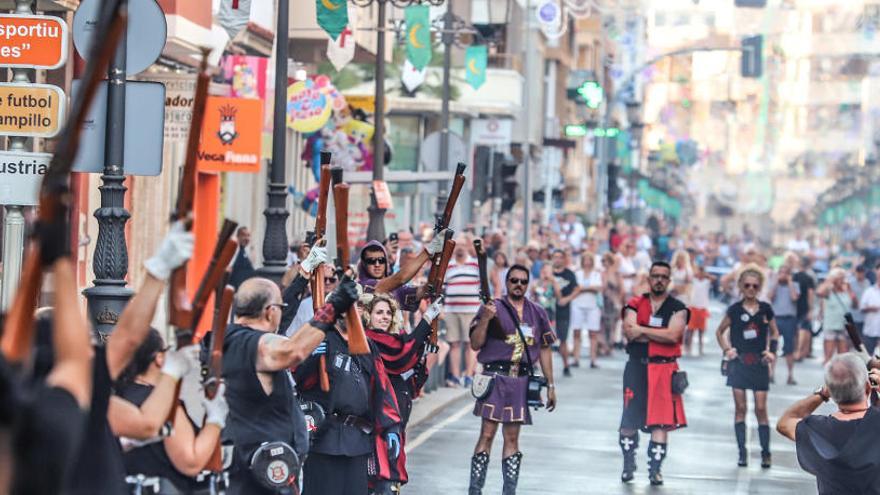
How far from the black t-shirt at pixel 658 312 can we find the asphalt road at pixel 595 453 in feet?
3.34

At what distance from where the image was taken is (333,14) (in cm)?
2406

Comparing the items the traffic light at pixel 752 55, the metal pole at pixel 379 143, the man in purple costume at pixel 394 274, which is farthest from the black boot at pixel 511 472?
the traffic light at pixel 752 55

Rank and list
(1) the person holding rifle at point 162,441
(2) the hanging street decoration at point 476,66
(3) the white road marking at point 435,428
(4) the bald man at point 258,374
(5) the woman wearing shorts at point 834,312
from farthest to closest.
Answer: (2) the hanging street decoration at point 476,66 → (5) the woman wearing shorts at point 834,312 → (3) the white road marking at point 435,428 → (4) the bald man at point 258,374 → (1) the person holding rifle at point 162,441

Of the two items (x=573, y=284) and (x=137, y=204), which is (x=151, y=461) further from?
(x=573, y=284)

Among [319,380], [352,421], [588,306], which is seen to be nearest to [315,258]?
[319,380]

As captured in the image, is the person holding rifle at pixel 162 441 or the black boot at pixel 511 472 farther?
the black boot at pixel 511 472

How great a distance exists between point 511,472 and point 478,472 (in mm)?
264

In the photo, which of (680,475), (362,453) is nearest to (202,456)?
(362,453)

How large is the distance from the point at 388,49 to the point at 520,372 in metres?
24.5

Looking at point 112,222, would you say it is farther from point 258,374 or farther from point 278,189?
point 278,189

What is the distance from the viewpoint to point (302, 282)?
Result: 12.0m

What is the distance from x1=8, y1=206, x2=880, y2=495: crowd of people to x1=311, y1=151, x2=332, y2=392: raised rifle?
26 mm

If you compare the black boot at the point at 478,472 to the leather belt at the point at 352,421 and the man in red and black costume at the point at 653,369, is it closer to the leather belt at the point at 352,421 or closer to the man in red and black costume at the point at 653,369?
the man in red and black costume at the point at 653,369

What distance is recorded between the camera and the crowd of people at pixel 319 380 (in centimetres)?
569
